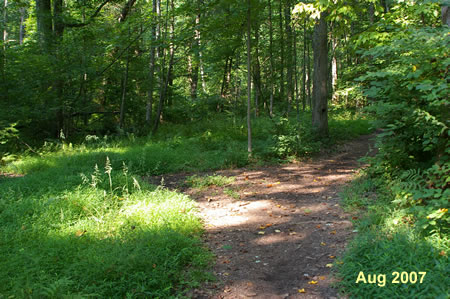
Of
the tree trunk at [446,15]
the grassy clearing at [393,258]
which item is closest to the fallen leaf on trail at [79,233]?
the grassy clearing at [393,258]

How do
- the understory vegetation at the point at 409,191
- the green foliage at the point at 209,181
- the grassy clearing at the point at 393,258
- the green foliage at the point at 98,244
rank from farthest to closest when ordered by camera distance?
1. the green foliage at the point at 209,181
2. the green foliage at the point at 98,244
3. the understory vegetation at the point at 409,191
4. the grassy clearing at the point at 393,258

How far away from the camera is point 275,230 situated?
15.7ft

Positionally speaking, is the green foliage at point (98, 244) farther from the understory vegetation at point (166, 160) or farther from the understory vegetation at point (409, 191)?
the understory vegetation at point (409, 191)

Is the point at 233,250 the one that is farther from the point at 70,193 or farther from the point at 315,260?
the point at 70,193

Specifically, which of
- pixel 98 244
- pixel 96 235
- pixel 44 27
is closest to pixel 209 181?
pixel 96 235

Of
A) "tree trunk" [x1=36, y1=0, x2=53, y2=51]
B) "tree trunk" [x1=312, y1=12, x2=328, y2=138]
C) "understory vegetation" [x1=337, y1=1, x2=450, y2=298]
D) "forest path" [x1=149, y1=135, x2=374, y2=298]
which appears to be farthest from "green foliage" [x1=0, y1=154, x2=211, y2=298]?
"tree trunk" [x1=36, y1=0, x2=53, y2=51]

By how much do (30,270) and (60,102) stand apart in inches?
411

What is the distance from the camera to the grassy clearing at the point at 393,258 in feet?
8.89

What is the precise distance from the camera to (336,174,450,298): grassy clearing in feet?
8.89

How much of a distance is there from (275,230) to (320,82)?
23.9ft

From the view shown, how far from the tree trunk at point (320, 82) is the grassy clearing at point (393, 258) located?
666cm

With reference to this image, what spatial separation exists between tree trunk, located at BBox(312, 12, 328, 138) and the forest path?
275cm

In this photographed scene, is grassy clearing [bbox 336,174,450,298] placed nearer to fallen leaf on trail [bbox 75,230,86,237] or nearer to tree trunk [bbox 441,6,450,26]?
tree trunk [bbox 441,6,450,26]

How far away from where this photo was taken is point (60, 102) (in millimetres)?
12125
